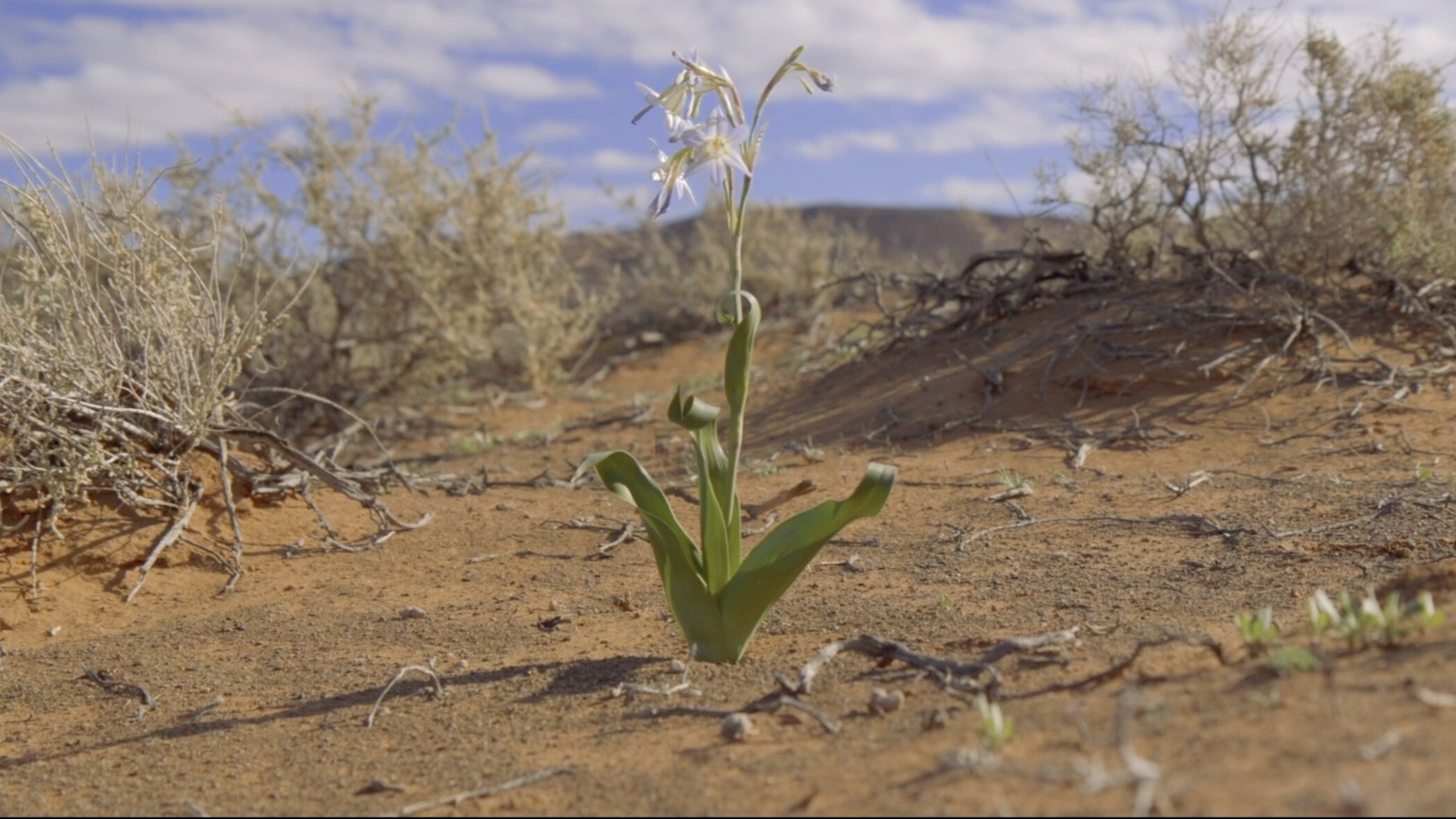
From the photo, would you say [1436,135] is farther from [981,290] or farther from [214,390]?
[214,390]

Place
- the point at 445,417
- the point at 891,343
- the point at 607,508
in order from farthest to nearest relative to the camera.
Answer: the point at 445,417 → the point at 891,343 → the point at 607,508

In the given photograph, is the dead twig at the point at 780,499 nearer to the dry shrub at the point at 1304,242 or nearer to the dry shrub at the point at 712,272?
the dry shrub at the point at 1304,242

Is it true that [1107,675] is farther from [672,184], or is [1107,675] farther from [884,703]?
[672,184]

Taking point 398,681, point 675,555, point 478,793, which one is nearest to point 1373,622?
point 675,555

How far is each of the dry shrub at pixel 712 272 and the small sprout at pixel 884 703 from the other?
11159 millimetres

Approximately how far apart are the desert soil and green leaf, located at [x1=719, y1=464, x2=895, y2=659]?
0.51ft

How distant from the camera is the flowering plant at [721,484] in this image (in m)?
3.10

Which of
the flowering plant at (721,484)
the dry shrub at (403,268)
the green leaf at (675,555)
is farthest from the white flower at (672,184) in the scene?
the dry shrub at (403,268)

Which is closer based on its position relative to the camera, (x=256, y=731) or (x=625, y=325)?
(x=256, y=731)

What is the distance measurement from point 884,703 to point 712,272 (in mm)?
12097

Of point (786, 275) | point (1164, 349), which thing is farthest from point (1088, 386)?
point (786, 275)

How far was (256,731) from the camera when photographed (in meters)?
3.37

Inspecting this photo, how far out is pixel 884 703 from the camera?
2.93m

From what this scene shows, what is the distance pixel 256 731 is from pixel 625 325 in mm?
11961
